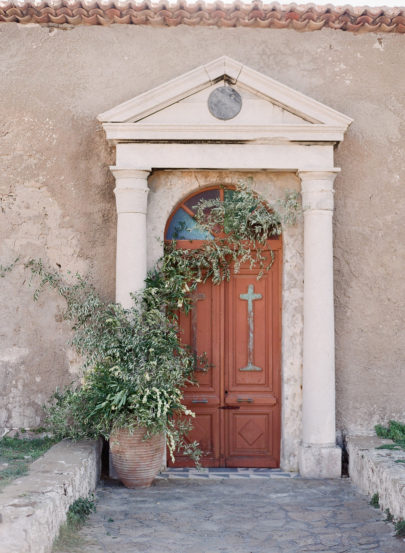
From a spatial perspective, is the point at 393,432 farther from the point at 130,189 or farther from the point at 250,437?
the point at 130,189

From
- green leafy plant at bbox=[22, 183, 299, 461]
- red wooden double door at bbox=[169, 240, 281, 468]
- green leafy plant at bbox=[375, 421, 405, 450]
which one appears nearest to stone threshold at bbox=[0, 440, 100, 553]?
green leafy plant at bbox=[22, 183, 299, 461]

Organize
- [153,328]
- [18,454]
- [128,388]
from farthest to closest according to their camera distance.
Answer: [153,328] → [18,454] → [128,388]

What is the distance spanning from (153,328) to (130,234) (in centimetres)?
102

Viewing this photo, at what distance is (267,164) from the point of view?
6.55 metres

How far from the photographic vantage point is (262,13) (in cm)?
685

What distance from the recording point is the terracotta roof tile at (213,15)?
6.80 m

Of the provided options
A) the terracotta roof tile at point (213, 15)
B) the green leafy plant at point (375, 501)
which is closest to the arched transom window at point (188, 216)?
the terracotta roof tile at point (213, 15)

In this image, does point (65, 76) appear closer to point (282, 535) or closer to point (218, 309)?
point (218, 309)

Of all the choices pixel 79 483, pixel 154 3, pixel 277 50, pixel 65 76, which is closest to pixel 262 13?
pixel 277 50

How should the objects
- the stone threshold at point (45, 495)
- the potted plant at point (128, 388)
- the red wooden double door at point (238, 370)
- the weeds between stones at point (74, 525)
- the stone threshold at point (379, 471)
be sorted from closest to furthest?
the stone threshold at point (45, 495), the weeds between stones at point (74, 525), the stone threshold at point (379, 471), the potted plant at point (128, 388), the red wooden double door at point (238, 370)

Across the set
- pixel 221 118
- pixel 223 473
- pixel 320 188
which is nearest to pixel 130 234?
pixel 221 118

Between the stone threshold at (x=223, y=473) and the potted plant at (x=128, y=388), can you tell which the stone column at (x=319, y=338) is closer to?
the stone threshold at (x=223, y=473)

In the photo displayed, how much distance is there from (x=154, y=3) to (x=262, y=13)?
1196mm

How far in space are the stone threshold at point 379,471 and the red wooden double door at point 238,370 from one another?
3.14ft
